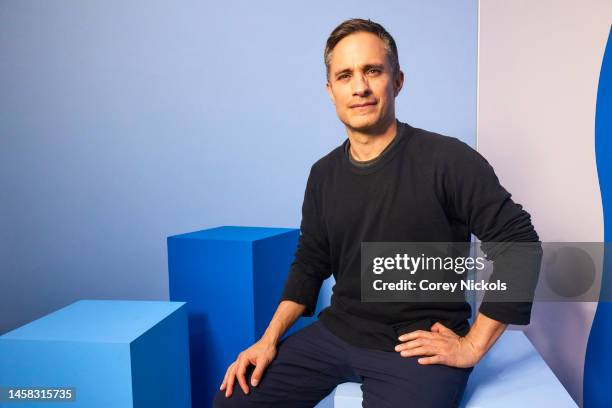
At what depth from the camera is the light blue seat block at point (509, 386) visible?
1.12 meters

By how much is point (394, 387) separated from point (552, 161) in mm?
1082

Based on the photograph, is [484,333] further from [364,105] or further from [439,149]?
[364,105]

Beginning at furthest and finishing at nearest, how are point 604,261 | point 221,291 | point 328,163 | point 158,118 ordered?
point 158,118, point 221,291, point 604,261, point 328,163

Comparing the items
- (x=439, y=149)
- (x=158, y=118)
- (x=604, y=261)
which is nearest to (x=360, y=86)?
(x=439, y=149)

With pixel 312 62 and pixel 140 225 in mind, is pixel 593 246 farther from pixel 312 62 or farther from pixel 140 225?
pixel 140 225

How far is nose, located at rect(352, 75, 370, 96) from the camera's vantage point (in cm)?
123

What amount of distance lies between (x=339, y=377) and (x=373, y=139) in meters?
0.61

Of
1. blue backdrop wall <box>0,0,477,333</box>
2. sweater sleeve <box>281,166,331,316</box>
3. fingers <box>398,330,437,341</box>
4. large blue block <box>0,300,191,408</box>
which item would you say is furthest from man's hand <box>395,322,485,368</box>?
blue backdrop wall <box>0,0,477,333</box>

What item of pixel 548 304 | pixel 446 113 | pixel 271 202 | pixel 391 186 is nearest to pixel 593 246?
pixel 548 304

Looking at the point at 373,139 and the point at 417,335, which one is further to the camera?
the point at 373,139

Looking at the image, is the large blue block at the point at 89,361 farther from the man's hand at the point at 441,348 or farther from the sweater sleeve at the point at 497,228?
the sweater sleeve at the point at 497,228

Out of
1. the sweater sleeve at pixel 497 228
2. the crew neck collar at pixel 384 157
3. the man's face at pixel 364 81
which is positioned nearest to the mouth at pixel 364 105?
the man's face at pixel 364 81

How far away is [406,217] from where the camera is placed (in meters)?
1.22

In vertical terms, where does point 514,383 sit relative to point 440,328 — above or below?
below
